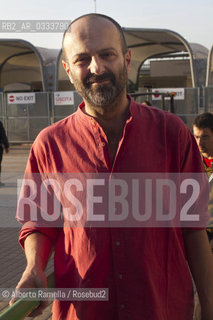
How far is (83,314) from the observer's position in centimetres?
156

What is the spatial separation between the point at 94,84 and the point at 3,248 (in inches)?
189

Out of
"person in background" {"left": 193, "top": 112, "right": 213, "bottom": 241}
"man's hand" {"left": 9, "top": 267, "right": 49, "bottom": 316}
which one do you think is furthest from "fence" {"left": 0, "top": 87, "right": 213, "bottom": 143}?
"man's hand" {"left": 9, "top": 267, "right": 49, "bottom": 316}

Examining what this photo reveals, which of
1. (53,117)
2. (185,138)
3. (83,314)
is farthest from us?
(53,117)

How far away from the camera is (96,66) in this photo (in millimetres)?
1587

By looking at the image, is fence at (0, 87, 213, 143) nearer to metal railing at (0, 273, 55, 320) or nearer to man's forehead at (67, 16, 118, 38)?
man's forehead at (67, 16, 118, 38)

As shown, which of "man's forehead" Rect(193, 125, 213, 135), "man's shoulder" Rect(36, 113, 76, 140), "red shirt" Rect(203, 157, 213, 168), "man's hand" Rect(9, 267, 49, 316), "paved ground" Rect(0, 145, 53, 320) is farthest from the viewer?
"paved ground" Rect(0, 145, 53, 320)

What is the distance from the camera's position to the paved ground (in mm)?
4747

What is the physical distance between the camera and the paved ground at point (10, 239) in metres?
4.75

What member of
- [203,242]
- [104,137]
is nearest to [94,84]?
[104,137]

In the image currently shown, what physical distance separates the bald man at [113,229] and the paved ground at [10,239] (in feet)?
0.53

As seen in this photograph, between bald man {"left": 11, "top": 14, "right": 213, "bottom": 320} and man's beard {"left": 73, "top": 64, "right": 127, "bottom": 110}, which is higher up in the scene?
man's beard {"left": 73, "top": 64, "right": 127, "bottom": 110}

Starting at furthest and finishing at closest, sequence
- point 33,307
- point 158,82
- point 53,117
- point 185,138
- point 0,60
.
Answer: point 158,82
point 0,60
point 53,117
point 185,138
point 33,307

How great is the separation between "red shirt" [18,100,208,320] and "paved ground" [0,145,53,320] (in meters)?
0.17

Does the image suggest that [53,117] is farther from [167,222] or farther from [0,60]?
[167,222]
